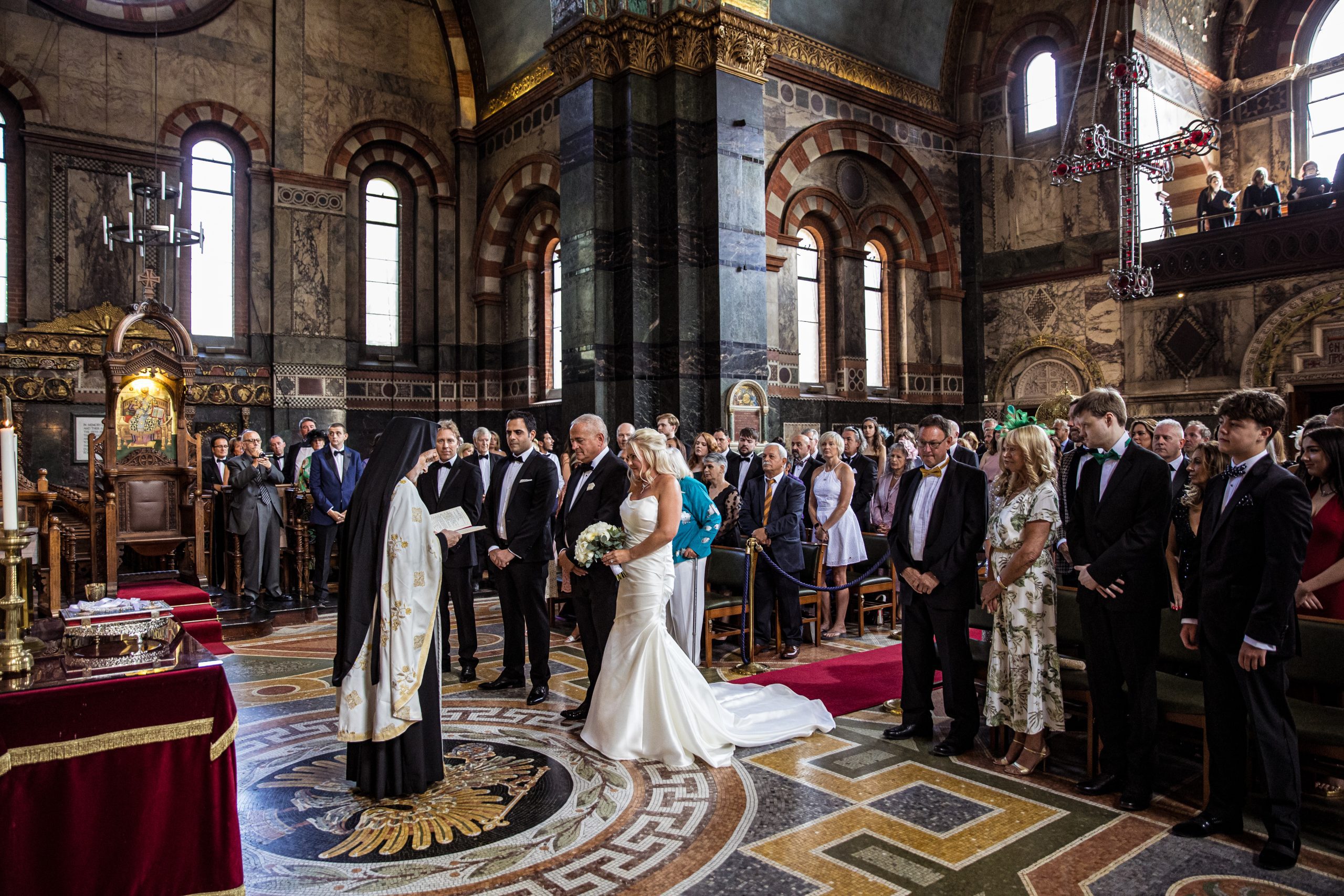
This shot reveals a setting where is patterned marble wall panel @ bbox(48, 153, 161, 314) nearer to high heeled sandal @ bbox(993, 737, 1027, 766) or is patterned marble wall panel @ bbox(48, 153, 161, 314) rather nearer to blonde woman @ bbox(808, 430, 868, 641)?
blonde woman @ bbox(808, 430, 868, 641)

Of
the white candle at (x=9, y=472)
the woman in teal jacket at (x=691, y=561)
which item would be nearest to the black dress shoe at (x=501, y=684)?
the woman in teal jacket at (x=691, y=561)

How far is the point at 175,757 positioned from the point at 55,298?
13.6 meters

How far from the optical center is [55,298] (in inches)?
544

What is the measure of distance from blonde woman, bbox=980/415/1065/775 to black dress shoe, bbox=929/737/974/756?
21 cm

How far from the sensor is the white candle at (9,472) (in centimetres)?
281

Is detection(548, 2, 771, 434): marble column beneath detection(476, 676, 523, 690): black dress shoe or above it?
above

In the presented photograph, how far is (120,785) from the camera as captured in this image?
9.88ft

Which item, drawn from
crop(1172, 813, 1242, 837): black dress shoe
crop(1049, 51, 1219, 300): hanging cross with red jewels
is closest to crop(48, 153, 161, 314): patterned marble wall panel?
crop(1049, 51, 1219, 300): hanging cross with red jewels

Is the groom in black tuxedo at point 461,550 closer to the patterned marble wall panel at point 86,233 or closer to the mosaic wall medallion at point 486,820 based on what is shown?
the mosaic wall medallion at point 486,820

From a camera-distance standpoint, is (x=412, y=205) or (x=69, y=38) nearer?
(x=69, y=38)

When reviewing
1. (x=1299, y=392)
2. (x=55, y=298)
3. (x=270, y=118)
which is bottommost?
(x=1299, y=392)

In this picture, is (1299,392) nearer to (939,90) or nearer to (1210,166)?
(1210,166)

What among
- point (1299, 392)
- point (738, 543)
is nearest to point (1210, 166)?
point (1299, 392)

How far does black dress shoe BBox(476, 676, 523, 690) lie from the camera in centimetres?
629
